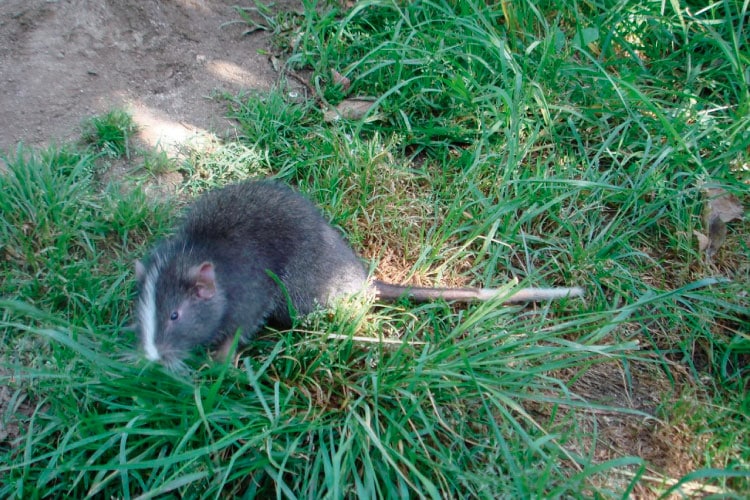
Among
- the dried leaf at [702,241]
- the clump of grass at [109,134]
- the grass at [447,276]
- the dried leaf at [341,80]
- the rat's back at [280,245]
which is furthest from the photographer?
the dried leaf at [341,80]

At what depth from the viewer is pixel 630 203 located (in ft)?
11.6

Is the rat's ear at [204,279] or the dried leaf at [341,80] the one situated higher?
the dried leaf at [341,80]

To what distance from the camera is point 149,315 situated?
259cm

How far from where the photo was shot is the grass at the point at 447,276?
250 cm

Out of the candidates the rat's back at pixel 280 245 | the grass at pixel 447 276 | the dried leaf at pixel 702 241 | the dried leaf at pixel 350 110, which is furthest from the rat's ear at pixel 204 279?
the dried leaf at pixel 702 241

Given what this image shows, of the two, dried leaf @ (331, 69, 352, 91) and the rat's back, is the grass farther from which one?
the rat's back

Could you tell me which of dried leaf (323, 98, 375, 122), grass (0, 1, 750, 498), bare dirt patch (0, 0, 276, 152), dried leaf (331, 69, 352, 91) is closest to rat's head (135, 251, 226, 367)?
grass (0, 1, 750, 498)

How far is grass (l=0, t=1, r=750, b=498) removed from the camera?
98.5 inches

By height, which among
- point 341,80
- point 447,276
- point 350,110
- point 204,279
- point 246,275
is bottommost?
point 447,276

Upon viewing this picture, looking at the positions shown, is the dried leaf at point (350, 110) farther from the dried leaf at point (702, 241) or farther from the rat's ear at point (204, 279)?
the dried leaf at point (702, 241)

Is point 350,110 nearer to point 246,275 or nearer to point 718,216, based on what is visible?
point 246,275

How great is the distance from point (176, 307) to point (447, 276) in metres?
1.57

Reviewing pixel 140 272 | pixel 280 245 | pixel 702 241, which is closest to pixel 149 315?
pixel 140 272

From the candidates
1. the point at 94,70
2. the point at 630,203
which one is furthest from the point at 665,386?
the point at 94,70
